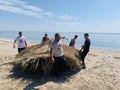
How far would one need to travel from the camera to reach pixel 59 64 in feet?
25.7

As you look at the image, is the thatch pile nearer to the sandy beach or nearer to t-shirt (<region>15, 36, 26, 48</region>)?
the sandy beach

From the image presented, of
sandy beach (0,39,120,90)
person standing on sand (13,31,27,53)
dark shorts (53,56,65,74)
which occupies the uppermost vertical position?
person standing on sand (13,31,27,53)

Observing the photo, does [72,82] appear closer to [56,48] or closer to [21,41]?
[56,48]

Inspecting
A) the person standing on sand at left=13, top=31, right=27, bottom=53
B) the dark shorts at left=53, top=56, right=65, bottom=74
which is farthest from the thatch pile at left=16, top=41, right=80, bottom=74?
the person standing on sand at left=13, top=31, right=27, bottom=53

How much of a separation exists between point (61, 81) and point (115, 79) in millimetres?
2397

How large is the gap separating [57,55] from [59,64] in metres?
0.45

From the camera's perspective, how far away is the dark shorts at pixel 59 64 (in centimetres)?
767

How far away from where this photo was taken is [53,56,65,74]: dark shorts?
25.2 ft

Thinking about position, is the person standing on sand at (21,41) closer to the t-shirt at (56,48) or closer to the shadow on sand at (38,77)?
the shadow on sand at (38,77)

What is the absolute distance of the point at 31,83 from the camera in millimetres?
7273

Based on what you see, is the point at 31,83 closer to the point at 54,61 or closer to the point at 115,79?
the point at 54,61

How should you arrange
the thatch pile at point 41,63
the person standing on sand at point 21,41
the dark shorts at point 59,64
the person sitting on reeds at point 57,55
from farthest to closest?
the person standing on sand at point 21,41 < the thatch pile at point 41,63 < the dark shorts at point 59,64 < the person sitting on reeds at point 57,55

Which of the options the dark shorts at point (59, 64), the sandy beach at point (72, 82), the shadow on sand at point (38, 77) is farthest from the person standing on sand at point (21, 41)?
the dark shorts at point (59, 64)

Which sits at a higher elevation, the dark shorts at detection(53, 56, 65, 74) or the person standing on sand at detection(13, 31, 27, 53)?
the person standing on sand at detection(13, 31, 27, 53)
